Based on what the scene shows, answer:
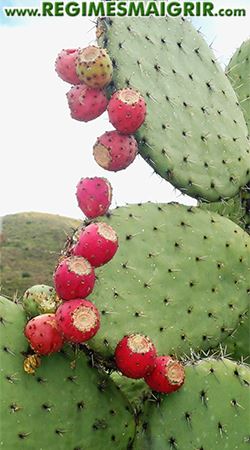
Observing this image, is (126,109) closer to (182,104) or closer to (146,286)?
(182,104)

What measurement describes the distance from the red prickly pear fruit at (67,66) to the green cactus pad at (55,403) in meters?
0.66

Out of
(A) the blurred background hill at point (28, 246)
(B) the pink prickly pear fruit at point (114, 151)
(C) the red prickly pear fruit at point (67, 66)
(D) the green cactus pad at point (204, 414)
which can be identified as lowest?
(A) the blurred background hill at point (28, 246)

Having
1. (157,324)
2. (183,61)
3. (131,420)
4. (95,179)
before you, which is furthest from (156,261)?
(183,61)

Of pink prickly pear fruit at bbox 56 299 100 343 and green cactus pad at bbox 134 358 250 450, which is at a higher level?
pink prickly pear fruit at bbox 56 299 100 343

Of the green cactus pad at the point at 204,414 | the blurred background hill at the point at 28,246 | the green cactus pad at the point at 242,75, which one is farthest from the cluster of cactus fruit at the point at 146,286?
the blurred background hill at the point at 28,246

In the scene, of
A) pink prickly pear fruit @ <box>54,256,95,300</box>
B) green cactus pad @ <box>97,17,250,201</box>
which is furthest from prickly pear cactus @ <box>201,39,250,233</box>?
pink prickly pear fruit @ <box>54,256,95,300</box>

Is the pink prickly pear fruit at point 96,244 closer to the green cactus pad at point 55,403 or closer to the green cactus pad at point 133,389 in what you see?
the green cactus pad at point 55,403

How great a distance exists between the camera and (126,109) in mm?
2018

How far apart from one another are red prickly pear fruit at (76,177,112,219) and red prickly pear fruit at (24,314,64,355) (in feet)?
1.19

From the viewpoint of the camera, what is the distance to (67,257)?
5.94 ft

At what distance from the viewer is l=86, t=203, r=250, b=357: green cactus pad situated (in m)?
2.01

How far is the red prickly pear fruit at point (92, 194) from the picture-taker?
197cm

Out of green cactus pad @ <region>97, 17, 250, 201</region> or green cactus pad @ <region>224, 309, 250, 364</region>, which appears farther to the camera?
green cactus pad @ <region>224, 309, 250, 364</region>

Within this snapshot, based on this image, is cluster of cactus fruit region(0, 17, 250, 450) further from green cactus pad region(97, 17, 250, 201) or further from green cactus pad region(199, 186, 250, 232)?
green cactus pad region(199, 186, 250, 232)
